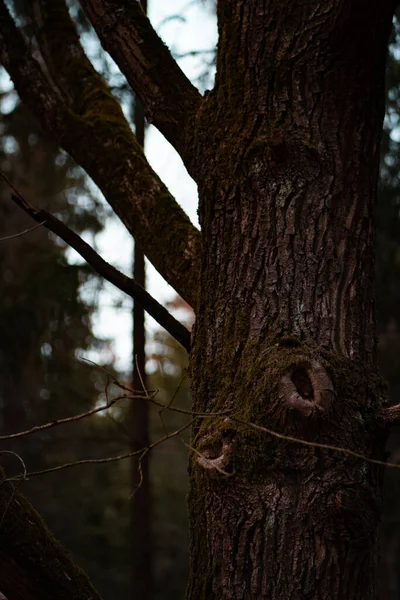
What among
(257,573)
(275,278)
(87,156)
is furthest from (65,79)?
(257,573)

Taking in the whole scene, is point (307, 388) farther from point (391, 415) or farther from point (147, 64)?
point (147, 64)

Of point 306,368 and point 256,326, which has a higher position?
point 256,326

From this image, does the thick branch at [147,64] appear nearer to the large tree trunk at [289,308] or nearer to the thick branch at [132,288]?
the large tree trunk at [289,308]

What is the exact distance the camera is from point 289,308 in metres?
2.05

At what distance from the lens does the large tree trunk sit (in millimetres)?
1889

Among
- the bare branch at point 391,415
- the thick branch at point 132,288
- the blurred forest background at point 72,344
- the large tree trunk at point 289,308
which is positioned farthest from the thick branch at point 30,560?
the blurred forest background at point 72,344

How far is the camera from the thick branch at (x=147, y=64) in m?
2.53

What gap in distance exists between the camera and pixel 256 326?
6.79 feet

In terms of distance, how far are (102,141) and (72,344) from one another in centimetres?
596

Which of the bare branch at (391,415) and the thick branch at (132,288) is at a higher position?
the thick branch at (132,288)

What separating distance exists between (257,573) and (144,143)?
537 centimetres

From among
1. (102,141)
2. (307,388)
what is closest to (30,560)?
(307,388)

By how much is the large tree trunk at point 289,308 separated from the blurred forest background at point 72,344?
3.49 m

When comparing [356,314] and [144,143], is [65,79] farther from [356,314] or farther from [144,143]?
[144,143]
